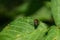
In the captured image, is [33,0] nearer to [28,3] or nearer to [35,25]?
[28,3]

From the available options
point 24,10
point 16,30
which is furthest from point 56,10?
point 24,10

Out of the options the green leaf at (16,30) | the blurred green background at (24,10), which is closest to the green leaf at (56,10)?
the green leaf at (16,30)

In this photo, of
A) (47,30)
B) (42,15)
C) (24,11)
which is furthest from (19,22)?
(24,11)

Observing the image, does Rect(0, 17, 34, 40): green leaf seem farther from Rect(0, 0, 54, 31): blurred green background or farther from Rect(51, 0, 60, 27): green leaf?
Rect(0, 0, 54, 31): blurred green background

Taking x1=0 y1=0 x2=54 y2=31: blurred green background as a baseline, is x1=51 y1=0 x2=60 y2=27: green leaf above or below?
below

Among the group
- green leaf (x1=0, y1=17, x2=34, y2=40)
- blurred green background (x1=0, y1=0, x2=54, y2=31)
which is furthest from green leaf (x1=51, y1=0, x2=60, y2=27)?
blurred green background (x1=0, y1=0, x2=54, y2=31)

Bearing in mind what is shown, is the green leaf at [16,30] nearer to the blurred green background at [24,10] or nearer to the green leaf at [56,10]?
the green leaf at [56,10]

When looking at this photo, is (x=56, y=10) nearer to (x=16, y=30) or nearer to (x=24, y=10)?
(x=16, y=30)

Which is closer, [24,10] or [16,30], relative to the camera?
[16,30]

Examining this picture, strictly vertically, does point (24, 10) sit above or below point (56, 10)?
above

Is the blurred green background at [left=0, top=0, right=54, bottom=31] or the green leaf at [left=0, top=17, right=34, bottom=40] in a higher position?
the blurred green background at [left=0, top=0, right=54, bottom=31]

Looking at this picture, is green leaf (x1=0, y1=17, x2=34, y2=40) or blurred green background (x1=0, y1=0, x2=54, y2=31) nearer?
green leaf (x1=0, y1=17, x2=34, y2=40)
